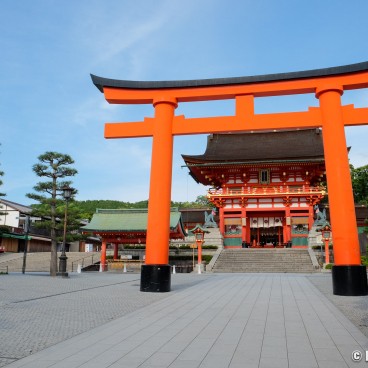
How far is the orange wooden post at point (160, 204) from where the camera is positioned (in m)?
11.2

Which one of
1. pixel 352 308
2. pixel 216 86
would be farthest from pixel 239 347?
pixel 216 86

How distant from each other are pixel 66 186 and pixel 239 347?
16.8m

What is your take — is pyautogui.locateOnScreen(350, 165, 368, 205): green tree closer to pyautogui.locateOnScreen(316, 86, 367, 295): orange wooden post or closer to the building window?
the building window

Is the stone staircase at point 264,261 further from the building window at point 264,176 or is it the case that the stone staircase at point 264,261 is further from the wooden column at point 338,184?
the wooden column at point 338,184

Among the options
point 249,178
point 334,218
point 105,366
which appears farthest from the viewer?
point 249,178

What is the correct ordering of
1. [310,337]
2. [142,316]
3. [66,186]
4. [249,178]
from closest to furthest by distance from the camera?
[310,337] < [142,316] < [66,186] < [249,178]

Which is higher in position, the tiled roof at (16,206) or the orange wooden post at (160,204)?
the tiled roof at (16,206)

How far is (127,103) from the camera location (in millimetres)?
13016

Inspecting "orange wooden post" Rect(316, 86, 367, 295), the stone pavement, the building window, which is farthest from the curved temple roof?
the building window

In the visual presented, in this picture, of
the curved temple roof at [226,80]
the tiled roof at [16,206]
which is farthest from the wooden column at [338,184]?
the tiled roof at [16,206]

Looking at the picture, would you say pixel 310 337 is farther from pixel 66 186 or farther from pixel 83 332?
pixel 66 186

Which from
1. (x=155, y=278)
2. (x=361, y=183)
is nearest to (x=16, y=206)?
(x=155, y=278)

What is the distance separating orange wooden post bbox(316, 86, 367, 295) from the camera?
33.8 feet

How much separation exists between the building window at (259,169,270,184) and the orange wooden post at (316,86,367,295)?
20.9 meters
